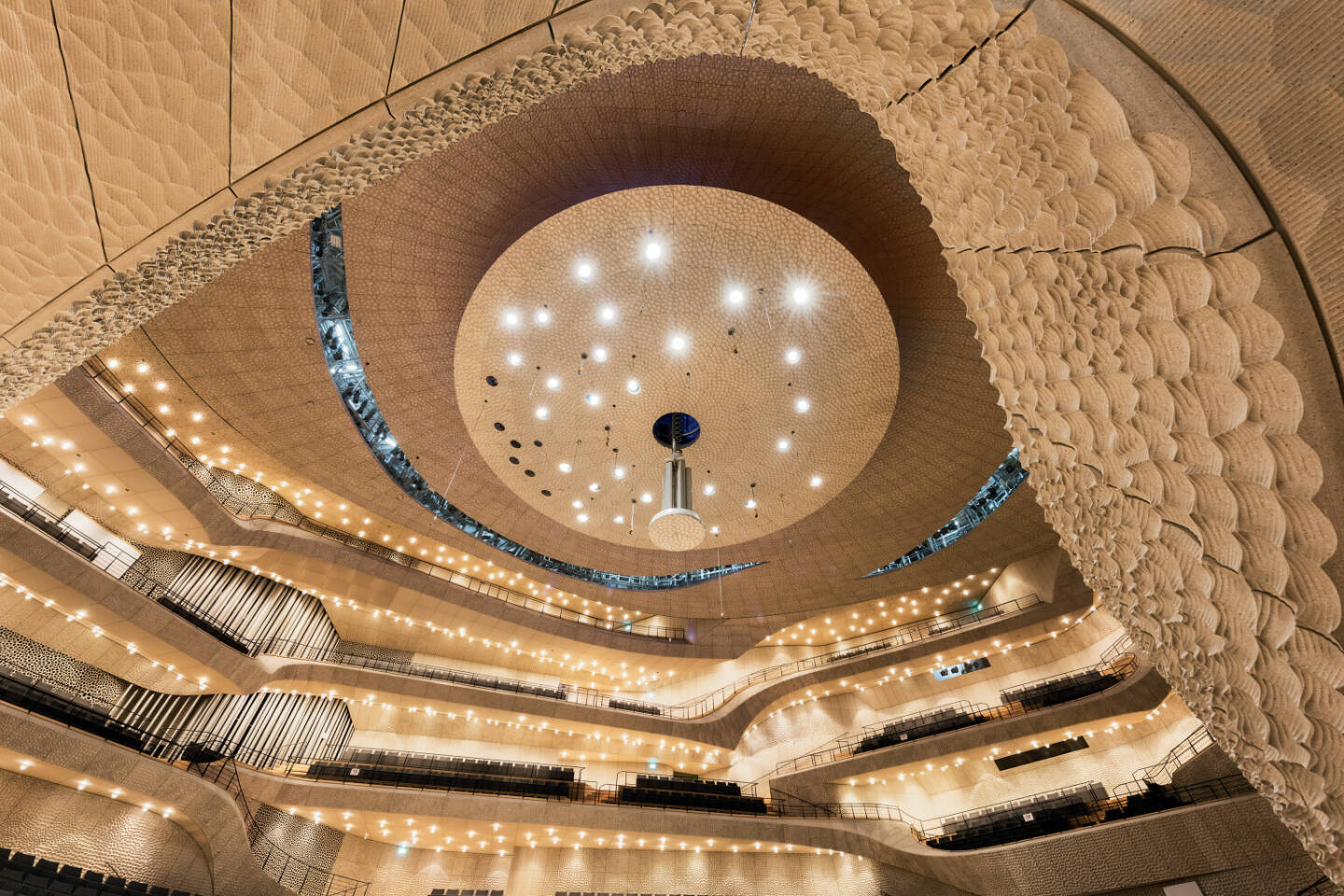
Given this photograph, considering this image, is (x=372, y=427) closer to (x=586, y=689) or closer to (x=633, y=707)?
(x=633, y=707)

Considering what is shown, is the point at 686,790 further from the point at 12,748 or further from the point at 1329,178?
the point at 1329,178

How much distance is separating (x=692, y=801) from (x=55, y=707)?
16016 millimetres

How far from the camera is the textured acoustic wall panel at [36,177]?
216 cm

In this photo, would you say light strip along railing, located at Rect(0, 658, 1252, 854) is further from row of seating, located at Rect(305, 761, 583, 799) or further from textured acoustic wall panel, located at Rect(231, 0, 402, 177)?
textured acoustic wall panel, located at Rect(231, 0, 402, 177)

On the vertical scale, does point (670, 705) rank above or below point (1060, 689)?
above

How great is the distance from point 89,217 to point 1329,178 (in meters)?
4.79

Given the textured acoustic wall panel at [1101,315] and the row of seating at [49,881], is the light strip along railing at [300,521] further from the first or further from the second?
the textured acoustic wall panel at [1101,315]

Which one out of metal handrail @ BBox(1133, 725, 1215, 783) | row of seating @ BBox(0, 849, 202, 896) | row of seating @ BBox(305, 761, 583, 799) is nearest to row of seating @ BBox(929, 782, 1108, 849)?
metal handrail @ BBox(1133, 725, 1215, 783)

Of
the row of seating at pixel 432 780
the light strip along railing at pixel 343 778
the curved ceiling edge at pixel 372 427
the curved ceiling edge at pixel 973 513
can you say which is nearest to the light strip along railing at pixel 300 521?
the curved ceiling edge at pixel 372 427

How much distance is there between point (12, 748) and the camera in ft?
32.4

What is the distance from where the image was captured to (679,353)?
1109 centimetres

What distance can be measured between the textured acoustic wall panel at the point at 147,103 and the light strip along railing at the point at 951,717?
22.6 meters

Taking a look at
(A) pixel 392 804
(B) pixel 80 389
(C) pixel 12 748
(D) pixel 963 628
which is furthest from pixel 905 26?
(D) pixel 963 628

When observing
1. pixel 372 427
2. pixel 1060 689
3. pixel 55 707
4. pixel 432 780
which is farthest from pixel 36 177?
pixel 1060 689
